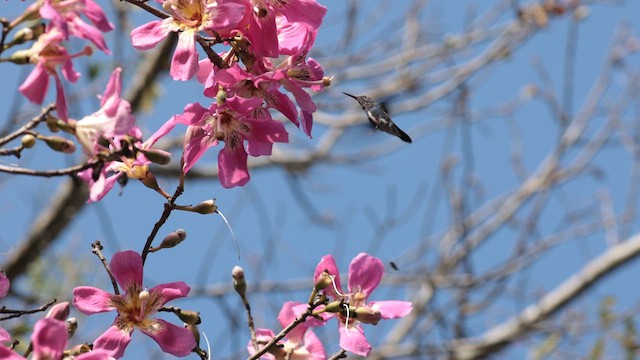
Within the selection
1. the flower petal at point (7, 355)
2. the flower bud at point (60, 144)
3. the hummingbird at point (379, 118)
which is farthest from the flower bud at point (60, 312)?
the hummingbird at point (379, 118)

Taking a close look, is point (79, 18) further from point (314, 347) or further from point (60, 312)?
point (314, 347)

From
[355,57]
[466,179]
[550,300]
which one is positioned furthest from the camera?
[355,57]

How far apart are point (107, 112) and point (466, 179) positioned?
8.04 ft

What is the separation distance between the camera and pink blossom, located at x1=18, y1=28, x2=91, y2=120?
1.04 metres

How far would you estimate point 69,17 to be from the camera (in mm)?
1045

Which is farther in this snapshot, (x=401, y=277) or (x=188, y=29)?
(x=401, y=277)

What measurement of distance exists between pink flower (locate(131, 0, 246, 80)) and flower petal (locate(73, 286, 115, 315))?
14.0 inches

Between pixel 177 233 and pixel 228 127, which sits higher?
pixel 228 127

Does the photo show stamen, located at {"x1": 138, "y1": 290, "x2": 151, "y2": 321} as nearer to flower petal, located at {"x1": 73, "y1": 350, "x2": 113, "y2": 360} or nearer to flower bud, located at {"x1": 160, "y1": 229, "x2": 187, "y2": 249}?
flower bud, located at {"x1": 160, "y1": 229, "x2": 187, "y2": 249}

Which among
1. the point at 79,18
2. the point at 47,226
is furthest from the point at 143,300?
the point at 47,226

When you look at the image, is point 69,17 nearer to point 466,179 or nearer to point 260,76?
point 260,76

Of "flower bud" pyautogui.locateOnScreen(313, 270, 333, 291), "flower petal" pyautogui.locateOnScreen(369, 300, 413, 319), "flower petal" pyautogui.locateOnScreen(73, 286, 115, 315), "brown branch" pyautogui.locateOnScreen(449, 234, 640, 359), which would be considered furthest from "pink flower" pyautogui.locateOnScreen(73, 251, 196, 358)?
"brown branch" pyautogui.locateOnScreen(449, 234, 640, 359)

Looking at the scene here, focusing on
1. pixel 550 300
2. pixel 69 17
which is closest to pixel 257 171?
pixel 550 300

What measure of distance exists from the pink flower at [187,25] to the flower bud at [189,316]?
363 millimetres
